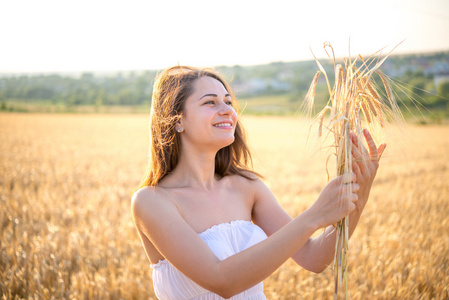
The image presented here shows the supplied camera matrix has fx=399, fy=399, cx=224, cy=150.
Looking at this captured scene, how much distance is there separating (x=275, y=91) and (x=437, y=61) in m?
25.8

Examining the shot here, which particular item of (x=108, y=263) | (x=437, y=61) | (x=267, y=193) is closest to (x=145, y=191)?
(x=267, y=193)

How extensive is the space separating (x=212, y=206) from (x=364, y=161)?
86 cm

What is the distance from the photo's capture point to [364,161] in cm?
163

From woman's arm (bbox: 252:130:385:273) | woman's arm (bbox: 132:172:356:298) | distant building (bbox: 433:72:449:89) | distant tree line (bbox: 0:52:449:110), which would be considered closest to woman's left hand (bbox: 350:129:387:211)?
woman's arm (bbox: 252:130:385:273)

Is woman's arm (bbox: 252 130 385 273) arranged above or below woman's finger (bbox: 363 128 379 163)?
below

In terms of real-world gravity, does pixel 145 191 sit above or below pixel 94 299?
above

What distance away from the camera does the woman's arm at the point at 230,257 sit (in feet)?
5.29

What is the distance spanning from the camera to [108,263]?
3689 millimetres

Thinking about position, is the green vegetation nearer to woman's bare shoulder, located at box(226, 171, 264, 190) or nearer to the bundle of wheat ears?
woman's bare shoulder, located at box(226, 171, 264, 190)

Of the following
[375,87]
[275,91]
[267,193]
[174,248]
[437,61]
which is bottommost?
[174,248]

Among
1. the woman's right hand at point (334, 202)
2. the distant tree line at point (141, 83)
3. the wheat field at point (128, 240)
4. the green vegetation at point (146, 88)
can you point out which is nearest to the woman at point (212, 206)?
Result: the woman's right hand at point (334, 202)

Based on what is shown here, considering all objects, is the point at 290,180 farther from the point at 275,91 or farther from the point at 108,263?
the point at 275,91

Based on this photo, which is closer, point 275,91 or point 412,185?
point 412,185

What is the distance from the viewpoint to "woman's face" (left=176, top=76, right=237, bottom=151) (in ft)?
6.93
